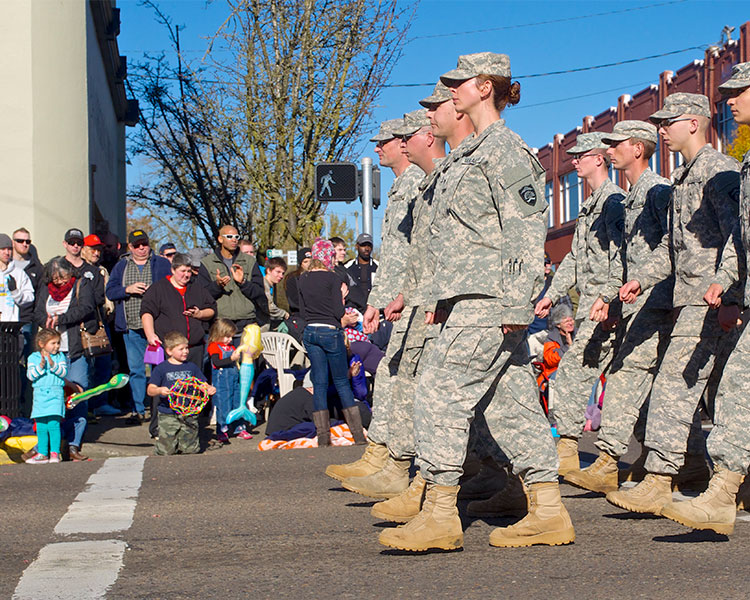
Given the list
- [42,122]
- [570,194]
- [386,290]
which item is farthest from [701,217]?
[570,194]

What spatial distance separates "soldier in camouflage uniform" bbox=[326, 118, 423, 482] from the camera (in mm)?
6531

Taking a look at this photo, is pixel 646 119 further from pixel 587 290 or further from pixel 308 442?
pixel 587 290

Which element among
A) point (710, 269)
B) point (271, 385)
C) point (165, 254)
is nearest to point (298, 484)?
point (710, 269)

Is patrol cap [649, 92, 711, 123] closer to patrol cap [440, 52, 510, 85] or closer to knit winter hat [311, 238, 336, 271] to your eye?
patrol cap [440, 52, 510, 85]

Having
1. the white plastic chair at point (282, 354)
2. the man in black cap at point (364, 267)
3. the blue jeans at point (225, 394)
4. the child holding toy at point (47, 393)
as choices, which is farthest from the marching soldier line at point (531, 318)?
the man in black cap at point (364, 267)

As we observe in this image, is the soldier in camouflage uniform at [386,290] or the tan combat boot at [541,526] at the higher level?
the soldier in camouflage uniform at [386,290]

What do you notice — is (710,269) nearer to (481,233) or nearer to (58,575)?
(481,233)

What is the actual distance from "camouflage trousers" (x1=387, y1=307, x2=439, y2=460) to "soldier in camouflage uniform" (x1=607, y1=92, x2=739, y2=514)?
1.20 m

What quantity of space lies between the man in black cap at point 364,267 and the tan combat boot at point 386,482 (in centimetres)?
691

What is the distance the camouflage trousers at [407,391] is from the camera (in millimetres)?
6156

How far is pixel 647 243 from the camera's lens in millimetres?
6691

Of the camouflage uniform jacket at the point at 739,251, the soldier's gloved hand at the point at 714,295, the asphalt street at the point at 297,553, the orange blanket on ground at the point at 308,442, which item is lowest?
the orange blanket on ground at the point at 308,442

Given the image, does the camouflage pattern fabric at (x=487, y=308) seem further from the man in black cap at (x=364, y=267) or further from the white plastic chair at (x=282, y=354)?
the man in black cap at (x=364, y=267)

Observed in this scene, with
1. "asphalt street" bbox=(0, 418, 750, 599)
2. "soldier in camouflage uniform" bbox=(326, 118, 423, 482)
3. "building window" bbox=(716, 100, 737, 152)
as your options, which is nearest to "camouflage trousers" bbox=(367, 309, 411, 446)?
"soldier in camouflage uniform" bbox=(326, 118, 423, 482)
